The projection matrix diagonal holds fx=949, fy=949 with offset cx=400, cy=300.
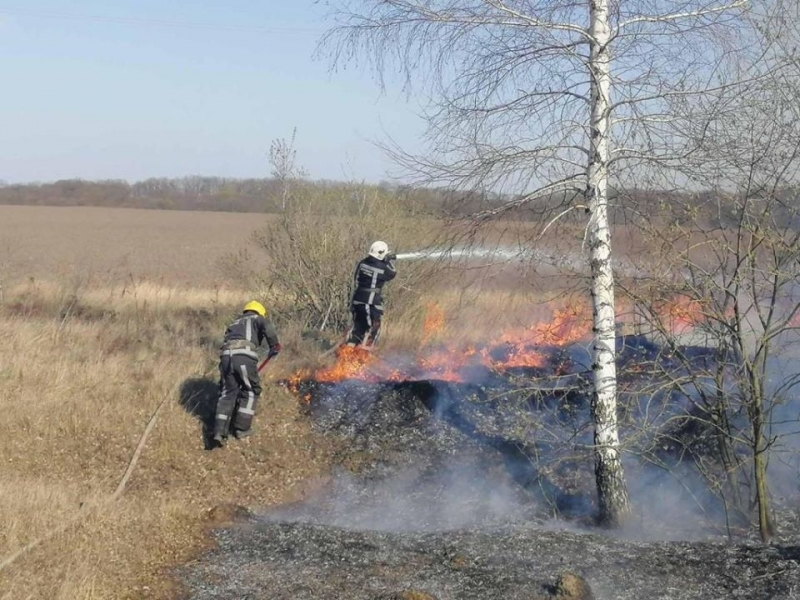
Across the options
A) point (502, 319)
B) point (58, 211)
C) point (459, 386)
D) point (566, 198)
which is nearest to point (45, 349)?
point (459, 386)

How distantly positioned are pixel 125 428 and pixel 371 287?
4.01m

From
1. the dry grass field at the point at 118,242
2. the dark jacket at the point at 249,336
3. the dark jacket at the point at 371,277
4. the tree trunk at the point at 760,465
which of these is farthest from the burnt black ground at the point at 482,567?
the dry grass field at the point at 118,242

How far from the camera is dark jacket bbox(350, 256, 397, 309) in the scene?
13.9 metres

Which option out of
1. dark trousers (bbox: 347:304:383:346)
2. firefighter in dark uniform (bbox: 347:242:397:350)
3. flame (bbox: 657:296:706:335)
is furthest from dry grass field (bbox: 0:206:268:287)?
flame (bbox: 657:296:706:335)

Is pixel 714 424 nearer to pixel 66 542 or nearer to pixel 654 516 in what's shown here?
pixel 654 516

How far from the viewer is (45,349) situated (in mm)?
14305

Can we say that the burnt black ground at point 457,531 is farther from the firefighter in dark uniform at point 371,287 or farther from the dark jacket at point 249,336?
the dark jacket at point 249,336

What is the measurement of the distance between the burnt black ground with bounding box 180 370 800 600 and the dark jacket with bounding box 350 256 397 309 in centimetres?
135

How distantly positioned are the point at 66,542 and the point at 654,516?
5.71 metres

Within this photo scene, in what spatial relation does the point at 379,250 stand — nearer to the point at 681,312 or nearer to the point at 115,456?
the point at 115,456

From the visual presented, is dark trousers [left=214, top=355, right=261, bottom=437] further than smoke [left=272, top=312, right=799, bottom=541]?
Yes

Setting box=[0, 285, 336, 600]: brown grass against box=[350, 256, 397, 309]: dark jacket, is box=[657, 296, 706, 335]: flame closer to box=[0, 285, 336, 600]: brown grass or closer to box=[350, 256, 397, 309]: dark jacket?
box=[0, 285, 336, 600]: brown grass

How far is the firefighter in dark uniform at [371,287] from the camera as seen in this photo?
13.9 metres

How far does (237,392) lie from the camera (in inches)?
477
